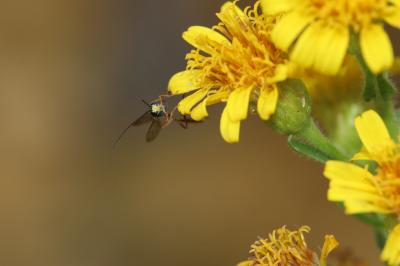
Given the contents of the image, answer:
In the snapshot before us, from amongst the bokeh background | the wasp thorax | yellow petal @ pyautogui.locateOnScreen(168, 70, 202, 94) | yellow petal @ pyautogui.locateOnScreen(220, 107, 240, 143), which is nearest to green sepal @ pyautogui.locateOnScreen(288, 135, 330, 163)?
yellow petal @ pyautogui.locateOnScreen(220, 107, 240, 143)

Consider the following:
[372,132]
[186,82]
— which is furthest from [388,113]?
[186,82]

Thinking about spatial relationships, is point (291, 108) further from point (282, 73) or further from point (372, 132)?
point (372, 132)

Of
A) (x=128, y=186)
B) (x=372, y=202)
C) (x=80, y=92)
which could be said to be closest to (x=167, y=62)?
(x=80, y=92)

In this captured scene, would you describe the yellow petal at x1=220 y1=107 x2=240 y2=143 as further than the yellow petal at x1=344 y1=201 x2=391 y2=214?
Yes

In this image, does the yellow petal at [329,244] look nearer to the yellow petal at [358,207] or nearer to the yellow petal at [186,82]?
the yellow petal at [358,207]

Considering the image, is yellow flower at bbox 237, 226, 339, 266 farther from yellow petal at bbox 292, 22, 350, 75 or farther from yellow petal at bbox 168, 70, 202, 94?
yellow petal at bbox 292, 22, 350, 75

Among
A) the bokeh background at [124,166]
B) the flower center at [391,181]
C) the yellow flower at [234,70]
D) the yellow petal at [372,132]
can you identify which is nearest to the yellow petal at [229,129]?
the yellow flower at [234,70]

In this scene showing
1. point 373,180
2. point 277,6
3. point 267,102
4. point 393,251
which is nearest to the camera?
point 393,251
